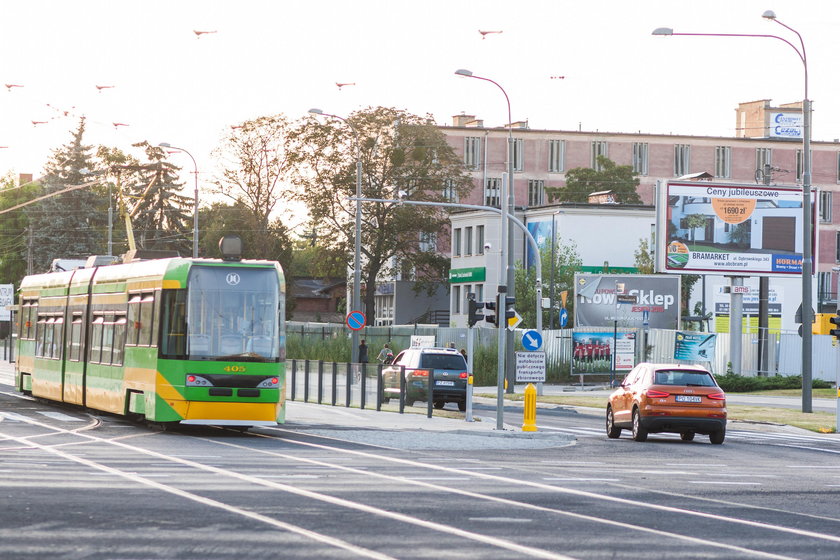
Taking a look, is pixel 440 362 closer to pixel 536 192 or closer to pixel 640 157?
pixel 536 192

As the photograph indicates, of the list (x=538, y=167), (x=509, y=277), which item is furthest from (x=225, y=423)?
(x=538, y=167)

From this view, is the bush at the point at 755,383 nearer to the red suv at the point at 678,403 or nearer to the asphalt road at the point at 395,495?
the red suv at the point at 678,403

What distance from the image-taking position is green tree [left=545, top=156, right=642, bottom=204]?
317 ft

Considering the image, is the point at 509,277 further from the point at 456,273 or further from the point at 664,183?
the point at 456,273

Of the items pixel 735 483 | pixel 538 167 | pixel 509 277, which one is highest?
pixel 538 167

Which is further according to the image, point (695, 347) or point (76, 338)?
point (695, 347)

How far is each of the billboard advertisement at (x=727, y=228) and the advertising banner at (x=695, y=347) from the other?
15.8 ft

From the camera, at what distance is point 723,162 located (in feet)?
330

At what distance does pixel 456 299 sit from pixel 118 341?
63.4m

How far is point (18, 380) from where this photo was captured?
35.9m

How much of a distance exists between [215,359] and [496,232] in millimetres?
62481

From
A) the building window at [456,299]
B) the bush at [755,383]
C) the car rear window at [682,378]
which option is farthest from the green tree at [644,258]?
the car rear window at [682,378]

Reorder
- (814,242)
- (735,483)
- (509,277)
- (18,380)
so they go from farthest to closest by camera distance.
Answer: (814,242), (509,277), (18,380), (735,483)

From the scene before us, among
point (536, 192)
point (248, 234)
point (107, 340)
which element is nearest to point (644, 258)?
point (536, 192)
